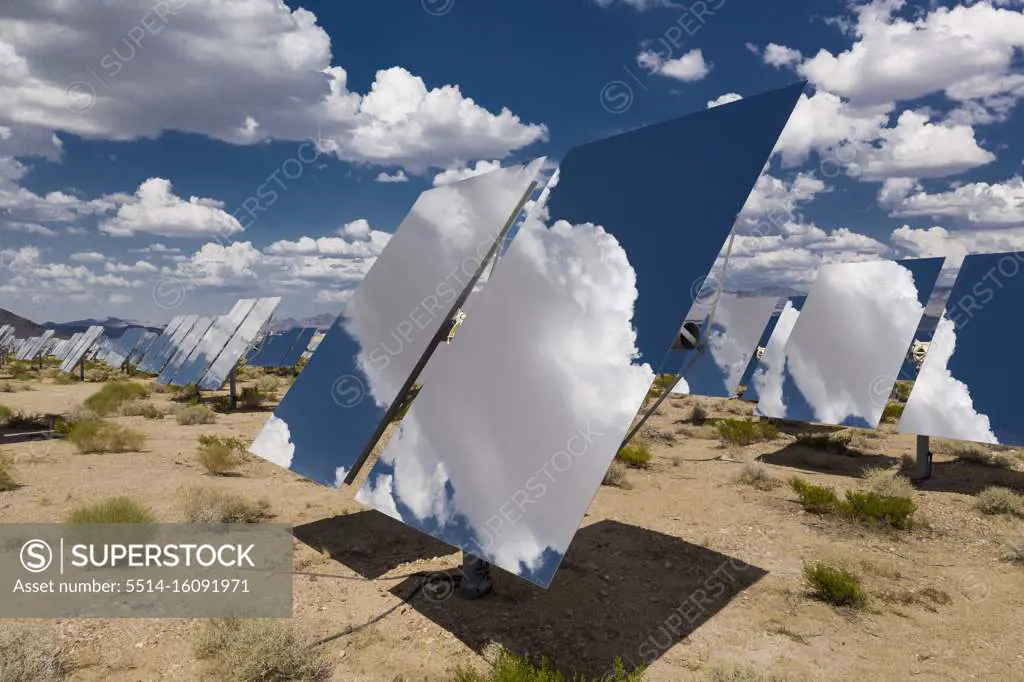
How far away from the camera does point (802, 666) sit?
597cm

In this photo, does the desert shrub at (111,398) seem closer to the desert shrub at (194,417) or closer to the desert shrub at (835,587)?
the desert shrub at (194,417)

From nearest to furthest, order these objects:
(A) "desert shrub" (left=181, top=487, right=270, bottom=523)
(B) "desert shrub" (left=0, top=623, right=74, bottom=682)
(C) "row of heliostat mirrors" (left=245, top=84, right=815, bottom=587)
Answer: (C) "row of heliostat mirrors" (left=245, top=84, right=815, bottom=587) < (B) "desert shrub" (left=0, top=623, right=74, bottom=682) < (A) "desert shrub" (left=181, top=487, right=270, bottom=523)

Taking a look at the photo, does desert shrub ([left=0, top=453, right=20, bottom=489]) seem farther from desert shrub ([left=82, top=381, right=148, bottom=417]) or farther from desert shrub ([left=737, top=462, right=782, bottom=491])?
desert shrub ([left=737, top=462, right=782, bottom=491])

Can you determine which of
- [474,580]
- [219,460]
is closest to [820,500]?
[474,580]

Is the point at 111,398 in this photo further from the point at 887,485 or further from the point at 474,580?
the point at 887,485

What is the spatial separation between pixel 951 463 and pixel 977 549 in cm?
672

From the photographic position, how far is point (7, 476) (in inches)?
454

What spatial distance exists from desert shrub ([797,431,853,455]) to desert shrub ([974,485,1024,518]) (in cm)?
540

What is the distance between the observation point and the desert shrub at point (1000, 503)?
10.5m

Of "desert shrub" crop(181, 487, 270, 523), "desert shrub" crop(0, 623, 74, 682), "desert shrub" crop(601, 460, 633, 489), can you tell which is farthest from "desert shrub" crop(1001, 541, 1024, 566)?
"desert shrub" crop(0, 623, 74, 682)

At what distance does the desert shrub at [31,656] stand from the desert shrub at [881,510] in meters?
11.6

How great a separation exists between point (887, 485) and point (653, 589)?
7.14 metres

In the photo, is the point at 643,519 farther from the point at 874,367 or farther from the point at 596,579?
the point at 874,367

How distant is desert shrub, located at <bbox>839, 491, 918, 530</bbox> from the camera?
9906mm
